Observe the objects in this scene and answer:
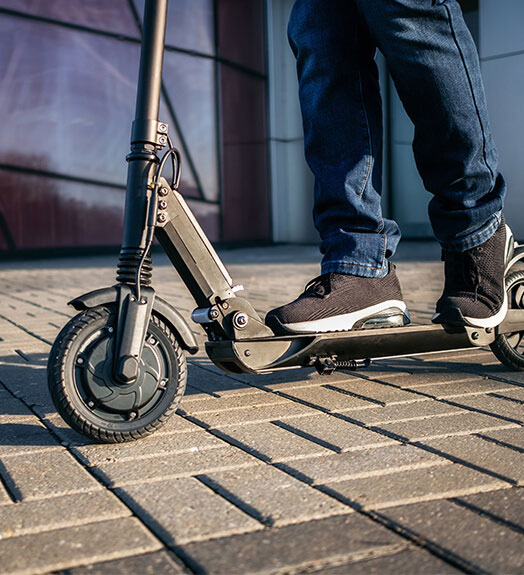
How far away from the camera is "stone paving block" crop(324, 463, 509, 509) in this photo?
147cm

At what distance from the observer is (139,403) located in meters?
1.84

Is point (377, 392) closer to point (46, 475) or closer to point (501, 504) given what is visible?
point (501, 504)

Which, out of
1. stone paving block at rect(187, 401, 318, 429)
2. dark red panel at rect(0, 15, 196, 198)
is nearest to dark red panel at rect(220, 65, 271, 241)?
dark red panel at rect(0, 15, 196, 198)

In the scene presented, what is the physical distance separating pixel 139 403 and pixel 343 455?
487 mm

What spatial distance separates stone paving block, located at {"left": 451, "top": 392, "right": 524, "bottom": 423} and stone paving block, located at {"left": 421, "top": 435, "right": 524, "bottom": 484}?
9.4 inches

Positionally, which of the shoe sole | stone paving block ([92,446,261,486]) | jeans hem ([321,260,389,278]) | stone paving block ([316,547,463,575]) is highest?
jeans hem ([321,260,389,278])

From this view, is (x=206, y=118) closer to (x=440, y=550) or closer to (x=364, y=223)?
(x=364, y=223)

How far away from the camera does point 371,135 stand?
7.55ft

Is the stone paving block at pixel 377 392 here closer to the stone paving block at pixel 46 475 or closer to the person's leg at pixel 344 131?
the person's leg at pixel 344 131

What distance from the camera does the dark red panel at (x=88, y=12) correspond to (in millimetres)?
11602

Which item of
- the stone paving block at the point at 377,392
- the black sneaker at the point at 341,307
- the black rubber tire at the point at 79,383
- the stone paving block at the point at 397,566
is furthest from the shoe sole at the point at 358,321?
the stone paving block at the point at 397,566

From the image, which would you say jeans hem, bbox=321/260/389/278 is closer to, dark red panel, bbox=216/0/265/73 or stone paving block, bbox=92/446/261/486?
stone paving block, bbox=92/446/261/486

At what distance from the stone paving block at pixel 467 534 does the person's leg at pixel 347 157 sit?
0.82 m

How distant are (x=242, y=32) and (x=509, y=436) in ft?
42.9
